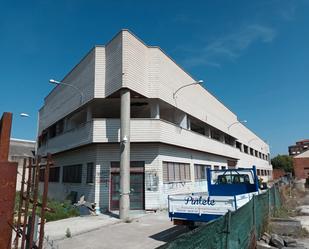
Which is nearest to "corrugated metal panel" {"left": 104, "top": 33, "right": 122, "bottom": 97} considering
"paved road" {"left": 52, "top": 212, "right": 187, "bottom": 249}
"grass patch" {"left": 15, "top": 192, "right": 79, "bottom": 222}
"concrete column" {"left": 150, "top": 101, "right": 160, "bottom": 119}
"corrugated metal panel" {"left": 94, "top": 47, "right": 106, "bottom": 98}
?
"corrugated metal panel" {"left": 94, "top": 47, "right": 106, "bottom": 98}

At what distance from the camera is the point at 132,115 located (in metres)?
22.4

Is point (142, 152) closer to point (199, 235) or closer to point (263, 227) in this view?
point (263, 227)

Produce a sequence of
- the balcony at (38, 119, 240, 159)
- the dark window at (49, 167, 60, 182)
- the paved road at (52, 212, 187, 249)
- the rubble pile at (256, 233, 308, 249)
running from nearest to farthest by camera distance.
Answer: the rubble pile at (256, 233, 308, 249), the paved road at (52, 212, 187, 249), the balcony at (38, 119, 240, 159), the dark window at (49, 167, 60, 182)

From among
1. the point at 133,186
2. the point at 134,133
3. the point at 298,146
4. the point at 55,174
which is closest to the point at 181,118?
the point at 134,133

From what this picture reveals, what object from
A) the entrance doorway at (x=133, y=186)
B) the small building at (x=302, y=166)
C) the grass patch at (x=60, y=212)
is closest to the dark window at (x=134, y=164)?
the entrance doorway at (x=133, y=186)

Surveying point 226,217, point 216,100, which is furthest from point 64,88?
point 226,217

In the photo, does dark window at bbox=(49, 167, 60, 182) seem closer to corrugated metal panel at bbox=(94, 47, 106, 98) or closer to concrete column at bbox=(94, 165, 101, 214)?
concrete column at bbox=(94, 165, 101, 214)

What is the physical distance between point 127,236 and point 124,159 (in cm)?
556

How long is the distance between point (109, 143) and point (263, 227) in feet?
35.4

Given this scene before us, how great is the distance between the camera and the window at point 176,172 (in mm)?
19031

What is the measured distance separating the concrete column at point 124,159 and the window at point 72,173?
6.09m

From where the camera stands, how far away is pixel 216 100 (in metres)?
32.4

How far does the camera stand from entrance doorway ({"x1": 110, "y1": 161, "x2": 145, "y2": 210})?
682 inches

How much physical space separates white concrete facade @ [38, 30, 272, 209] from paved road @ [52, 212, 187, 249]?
4810 millimetres
